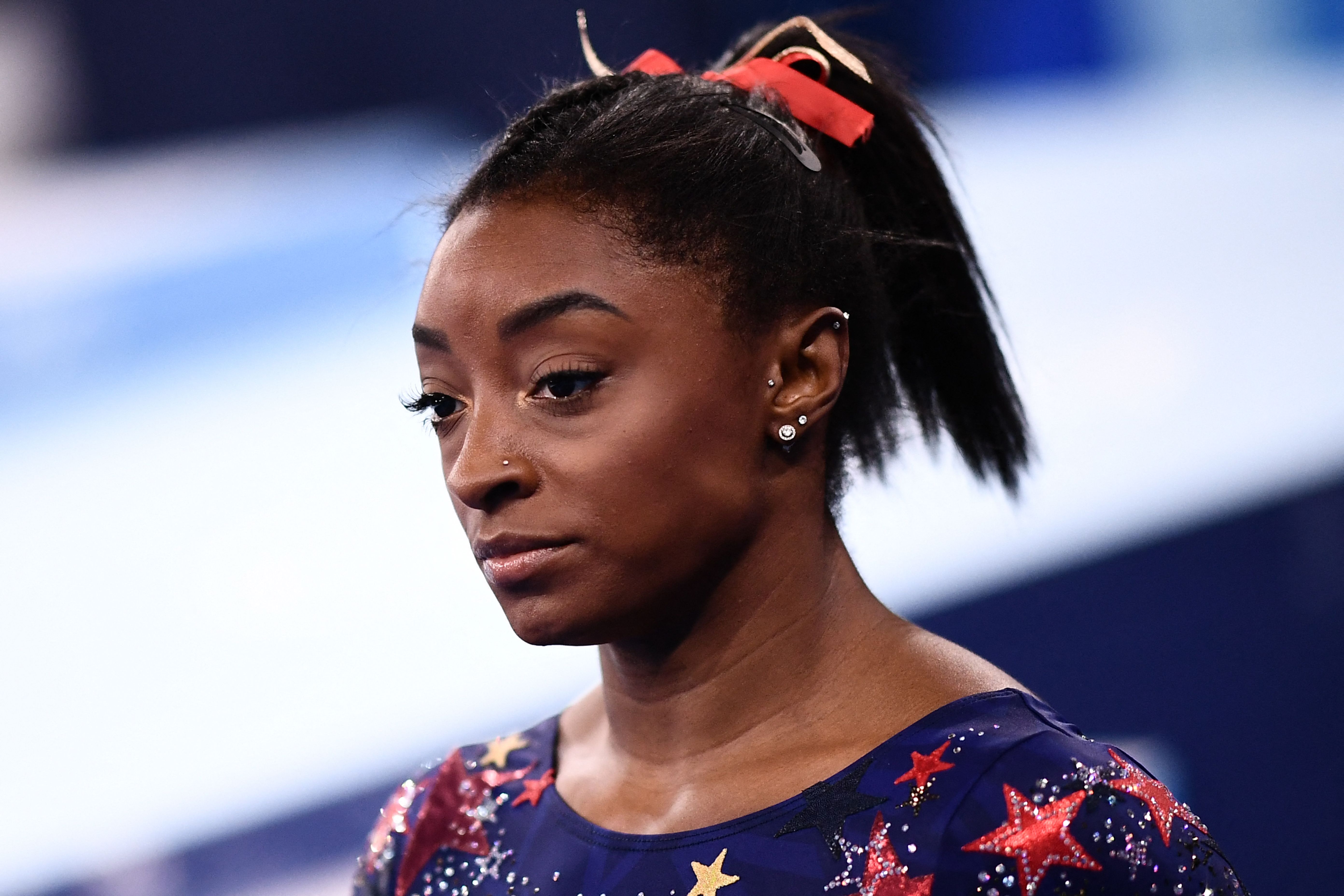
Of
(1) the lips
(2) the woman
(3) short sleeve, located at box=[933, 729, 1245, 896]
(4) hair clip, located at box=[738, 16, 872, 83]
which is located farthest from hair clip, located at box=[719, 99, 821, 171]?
(3) short sleeve, located at box=[933, 729, 1245, 896]

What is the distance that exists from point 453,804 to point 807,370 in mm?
539

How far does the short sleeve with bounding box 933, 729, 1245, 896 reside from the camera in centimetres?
90

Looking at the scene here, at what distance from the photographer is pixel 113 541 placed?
2074 millimetres

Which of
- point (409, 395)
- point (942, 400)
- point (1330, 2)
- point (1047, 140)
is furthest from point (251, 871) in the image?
point (1330, 2)

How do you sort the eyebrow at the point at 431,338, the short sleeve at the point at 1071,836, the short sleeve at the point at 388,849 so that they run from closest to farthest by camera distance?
the short sleeve at the point at 1071,836 → the eyebrow at the point at 431,338 → the short sleeve at the point at 388,849

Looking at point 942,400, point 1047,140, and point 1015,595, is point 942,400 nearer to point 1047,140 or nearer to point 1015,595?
point 1015,595

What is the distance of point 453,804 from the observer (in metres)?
1.27

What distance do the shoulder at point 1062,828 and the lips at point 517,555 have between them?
1.00ft

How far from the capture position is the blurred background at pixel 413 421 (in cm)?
204

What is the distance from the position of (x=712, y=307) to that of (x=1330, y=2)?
80.0 inches

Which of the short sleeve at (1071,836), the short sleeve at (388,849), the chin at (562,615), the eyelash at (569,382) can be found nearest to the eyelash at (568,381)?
the eyelash at (569,382)

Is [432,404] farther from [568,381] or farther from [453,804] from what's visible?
[453,804]

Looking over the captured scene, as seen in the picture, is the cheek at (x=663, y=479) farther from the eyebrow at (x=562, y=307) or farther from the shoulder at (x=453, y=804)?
the shoulder at (x=453, y=804)

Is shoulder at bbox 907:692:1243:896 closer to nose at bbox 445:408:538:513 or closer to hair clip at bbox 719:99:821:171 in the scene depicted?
nose at bbox 445:408:538:513
